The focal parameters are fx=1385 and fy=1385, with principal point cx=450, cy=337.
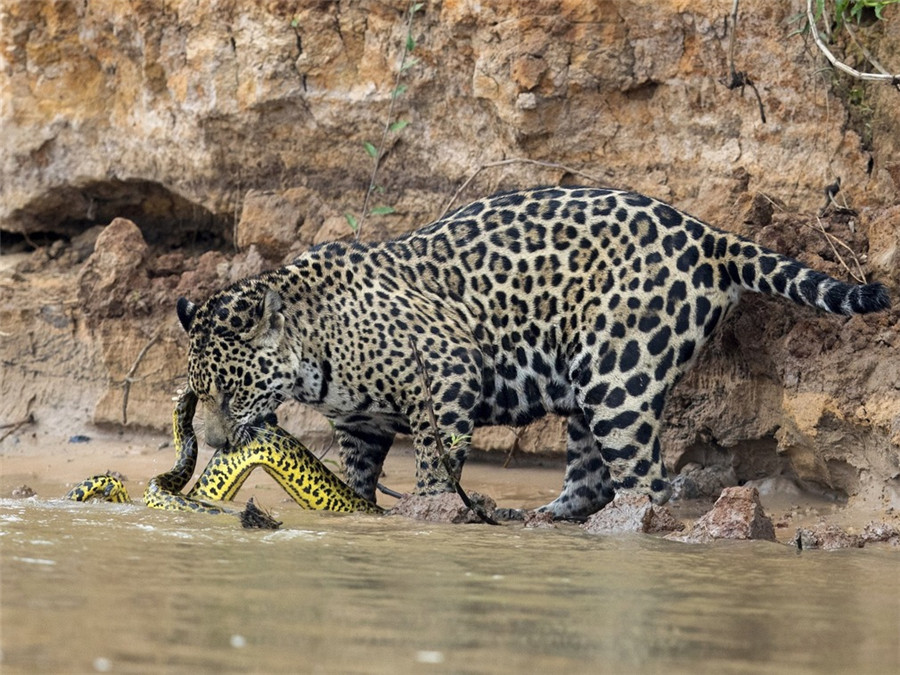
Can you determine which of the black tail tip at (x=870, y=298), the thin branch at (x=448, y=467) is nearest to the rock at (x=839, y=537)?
the black tail tip at (x=870, y=298)

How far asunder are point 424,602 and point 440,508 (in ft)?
7.84

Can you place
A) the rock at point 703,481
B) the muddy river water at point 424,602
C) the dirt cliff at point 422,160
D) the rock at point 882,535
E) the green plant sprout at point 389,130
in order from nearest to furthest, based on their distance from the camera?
the muddy river water at point 424,602 → the rock at point 882,535 → the dirt cliff at point 422,160 → the rock at point 703,481 → the green plant sprout at point 389,130

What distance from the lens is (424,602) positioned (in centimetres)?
436

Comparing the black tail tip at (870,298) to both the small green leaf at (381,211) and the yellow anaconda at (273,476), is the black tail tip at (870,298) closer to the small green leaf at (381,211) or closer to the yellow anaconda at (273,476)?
the yellow anaconda at (273,476)

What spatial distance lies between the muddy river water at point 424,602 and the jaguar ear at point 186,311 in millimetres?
1774

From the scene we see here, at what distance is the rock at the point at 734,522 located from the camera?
19.9 ft

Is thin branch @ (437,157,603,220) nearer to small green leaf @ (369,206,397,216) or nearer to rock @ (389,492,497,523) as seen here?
small green leaf @ (369,206,397,216)

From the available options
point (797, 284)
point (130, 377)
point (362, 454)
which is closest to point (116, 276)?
point (130, 377)

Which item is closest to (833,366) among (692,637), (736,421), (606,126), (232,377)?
(736,421)

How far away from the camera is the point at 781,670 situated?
3568 millimetres

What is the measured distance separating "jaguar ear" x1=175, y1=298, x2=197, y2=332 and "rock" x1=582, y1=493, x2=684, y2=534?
2.70m

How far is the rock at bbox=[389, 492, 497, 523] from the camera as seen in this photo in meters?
6.70

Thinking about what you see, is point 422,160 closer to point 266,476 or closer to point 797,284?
point 266,476

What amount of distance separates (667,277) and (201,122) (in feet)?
13.6
